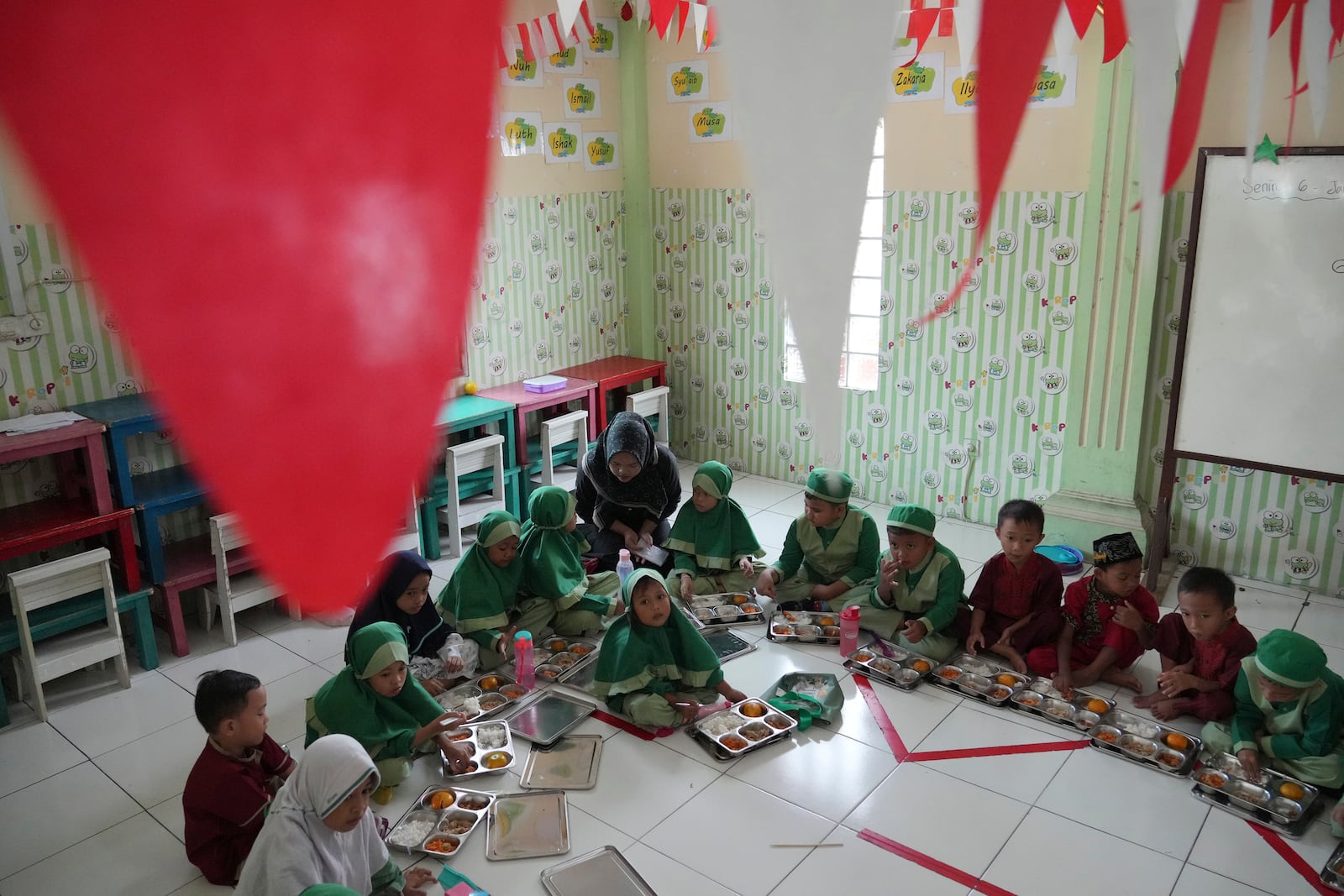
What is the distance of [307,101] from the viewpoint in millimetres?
781

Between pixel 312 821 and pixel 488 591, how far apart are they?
1637mm

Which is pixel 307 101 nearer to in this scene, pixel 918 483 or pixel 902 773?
pixel 902 773

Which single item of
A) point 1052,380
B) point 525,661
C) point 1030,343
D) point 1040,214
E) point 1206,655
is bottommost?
point 525,661

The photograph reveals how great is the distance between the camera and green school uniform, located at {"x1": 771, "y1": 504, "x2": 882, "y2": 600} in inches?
163

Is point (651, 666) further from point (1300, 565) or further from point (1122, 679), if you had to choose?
point (1300, 565)

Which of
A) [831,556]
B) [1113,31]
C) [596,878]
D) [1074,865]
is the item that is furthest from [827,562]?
[1113,31]

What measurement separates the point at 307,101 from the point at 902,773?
2.85 meters

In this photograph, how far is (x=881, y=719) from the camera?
3365 mm

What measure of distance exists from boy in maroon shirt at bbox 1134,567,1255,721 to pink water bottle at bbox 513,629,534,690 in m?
2.25

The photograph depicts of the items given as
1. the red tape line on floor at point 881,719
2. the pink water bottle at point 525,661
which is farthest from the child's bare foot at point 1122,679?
the pink water bottle at point 525,661

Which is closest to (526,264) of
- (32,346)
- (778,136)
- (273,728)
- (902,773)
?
(32,346)

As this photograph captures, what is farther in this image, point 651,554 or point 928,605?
point 651,554

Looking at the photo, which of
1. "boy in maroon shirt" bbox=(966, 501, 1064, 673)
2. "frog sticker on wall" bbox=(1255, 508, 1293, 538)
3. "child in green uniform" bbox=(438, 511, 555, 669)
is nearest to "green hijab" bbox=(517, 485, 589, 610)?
"child in green uniform" bbox=(438, 511, 555, 669)

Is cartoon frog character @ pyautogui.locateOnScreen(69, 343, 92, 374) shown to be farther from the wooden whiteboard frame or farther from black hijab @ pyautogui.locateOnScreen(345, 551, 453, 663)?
the wooden whiteboard frame
